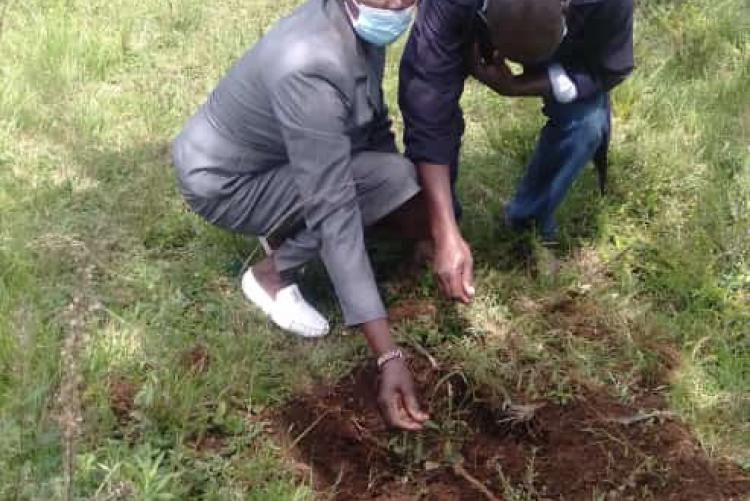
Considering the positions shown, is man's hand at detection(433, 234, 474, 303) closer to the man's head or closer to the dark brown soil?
the man's head

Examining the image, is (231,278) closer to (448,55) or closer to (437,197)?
(437,197)

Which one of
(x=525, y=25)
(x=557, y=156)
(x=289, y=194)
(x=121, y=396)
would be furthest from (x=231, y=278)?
(x=525, y=25)

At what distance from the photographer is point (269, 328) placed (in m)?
3.11

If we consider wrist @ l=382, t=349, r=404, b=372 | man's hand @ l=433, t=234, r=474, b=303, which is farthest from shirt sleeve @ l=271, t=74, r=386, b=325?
man's hand @ l=433, t=234, r=474, b=303

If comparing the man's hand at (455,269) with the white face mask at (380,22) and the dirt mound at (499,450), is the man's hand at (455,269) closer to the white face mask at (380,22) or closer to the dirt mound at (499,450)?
the dirt mound at (499,450)

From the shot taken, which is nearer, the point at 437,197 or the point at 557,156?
the point at 437,197

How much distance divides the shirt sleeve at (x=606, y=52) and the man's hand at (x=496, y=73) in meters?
0.21

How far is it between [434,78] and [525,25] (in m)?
0.41

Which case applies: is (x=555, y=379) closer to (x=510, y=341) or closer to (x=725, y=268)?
(x=510, y=341)

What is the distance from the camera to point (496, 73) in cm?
295

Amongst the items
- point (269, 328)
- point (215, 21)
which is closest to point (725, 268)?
point (269, 328)

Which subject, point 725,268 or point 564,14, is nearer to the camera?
point 564,14

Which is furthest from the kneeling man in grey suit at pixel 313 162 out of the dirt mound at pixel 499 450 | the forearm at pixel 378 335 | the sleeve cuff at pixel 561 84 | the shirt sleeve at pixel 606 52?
the shirt sleeve at pixel 606 52

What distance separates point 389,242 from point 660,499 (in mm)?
1312
